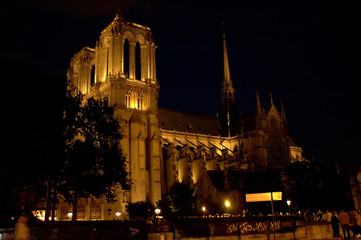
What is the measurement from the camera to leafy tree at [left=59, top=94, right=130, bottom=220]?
32656 mm

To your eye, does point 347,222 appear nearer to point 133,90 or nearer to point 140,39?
point 133,90

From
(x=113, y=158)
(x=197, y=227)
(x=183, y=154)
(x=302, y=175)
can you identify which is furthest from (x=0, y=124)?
(x=183, y=154)

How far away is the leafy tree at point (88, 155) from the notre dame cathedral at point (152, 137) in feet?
25.2

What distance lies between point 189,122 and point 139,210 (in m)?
31.6

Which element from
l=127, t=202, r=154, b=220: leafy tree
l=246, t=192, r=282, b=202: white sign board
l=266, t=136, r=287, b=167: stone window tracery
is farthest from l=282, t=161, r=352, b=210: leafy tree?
l=246, t=192, r=282, b=202: white sign board

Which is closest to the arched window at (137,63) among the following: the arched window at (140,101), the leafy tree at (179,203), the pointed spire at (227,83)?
the arched window at (140,101)

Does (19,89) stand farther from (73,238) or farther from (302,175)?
(302,175)

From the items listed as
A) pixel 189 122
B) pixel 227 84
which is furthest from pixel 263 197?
pixel 227 84

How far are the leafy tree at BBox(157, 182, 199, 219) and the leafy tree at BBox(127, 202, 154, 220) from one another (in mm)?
2416

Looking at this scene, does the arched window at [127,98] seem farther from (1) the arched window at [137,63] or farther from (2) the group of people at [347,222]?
(2) the group of people at [347,222]

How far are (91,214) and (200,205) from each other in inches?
608

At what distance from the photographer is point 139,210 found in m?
48.2

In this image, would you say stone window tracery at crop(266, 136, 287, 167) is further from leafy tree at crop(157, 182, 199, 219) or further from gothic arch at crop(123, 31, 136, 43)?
gothic arch at crop(123, 31, 136, 43)

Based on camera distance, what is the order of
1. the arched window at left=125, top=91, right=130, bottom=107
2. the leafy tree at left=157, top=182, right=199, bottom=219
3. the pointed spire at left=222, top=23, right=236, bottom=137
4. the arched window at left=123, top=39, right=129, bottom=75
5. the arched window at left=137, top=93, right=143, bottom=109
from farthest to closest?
the pointed spire at left=222, top=23, right=236, bottom=137
the arched window at left=123, top=39, right=129, bottom=75
the arched window at left=137, top=93, right=143, bottom=109
the arched window at left=125, top=91, right=130, bottom=107
the leafy tree at left=157, top=182, right=199, bottom=219
